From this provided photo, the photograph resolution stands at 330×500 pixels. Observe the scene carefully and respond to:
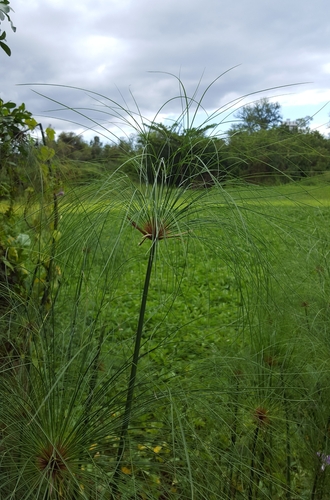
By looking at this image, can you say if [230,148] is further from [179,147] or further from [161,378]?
[161,378]

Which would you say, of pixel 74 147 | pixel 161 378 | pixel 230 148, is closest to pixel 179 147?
pixel 230 148

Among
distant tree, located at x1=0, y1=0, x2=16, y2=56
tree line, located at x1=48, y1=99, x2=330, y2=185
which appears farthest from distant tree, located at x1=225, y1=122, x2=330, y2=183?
distant tree, located at x1=0, y1=0, x2=16, y2=56

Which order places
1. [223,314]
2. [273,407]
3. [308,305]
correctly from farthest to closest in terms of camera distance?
1. [223,314]
2. [308,305]
3. [273,407]

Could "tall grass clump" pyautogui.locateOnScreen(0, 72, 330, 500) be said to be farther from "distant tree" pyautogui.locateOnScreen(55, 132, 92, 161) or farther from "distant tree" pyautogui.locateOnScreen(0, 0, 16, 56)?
"distant tree" pyautogui.locateOnScreen(0, 0, 16, 56)

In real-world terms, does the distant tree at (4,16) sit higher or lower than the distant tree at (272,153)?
higher

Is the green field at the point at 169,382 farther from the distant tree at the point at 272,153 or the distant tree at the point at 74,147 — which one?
the distant tree at the point at 74,147

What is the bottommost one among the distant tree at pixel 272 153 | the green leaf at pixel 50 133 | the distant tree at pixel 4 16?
the distant tree at pixel 272 153

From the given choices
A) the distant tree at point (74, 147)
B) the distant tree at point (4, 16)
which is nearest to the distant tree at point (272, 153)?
the distant tree at point (74, 147)

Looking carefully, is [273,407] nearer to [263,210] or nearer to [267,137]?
[263,210]


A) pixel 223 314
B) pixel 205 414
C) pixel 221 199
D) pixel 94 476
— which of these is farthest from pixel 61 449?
pixel 223 314

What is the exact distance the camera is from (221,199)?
102cm

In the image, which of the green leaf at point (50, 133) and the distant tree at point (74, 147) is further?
the green leaf at point (50, 133)

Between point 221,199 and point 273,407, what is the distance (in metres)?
0.55

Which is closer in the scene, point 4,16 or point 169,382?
point 169,382
